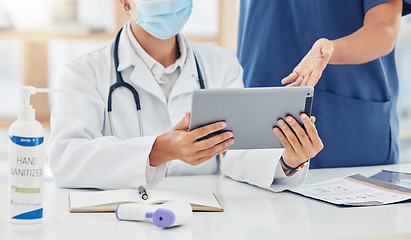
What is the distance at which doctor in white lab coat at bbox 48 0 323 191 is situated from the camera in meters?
1.16

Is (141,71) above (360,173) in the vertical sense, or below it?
above

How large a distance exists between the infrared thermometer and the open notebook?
8 centimetres

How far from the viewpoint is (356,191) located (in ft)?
3.91

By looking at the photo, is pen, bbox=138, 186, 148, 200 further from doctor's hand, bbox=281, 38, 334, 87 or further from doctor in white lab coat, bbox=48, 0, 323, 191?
doctor's hand, bbox=281, 38, 334, 87

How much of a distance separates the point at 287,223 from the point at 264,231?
0.07 meters

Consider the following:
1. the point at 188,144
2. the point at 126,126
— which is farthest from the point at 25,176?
the point at 126,126

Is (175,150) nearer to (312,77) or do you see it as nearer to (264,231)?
(264,231)

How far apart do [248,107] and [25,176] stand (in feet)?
1.51

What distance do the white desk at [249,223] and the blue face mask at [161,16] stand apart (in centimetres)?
53

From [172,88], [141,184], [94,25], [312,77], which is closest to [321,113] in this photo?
[312,77]

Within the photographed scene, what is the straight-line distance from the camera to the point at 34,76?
2766 millimetres

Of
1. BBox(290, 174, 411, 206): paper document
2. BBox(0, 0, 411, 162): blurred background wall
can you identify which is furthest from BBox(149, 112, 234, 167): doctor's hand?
BBox(0, 0, 411, 162): blurred background wall

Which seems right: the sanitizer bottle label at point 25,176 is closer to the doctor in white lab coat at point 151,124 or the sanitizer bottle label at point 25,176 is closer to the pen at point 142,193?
the pen at point 142,193

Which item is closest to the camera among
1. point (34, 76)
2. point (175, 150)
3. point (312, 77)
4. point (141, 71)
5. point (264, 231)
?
point (264, 231)
